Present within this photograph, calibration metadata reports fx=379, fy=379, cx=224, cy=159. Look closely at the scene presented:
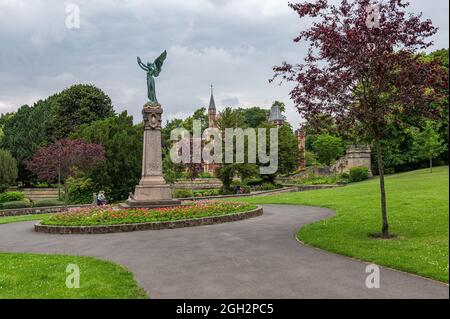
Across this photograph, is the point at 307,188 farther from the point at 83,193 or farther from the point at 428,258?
the point at 428,258

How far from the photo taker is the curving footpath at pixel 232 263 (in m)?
6.94

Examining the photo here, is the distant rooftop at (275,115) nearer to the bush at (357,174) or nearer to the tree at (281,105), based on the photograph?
the tree at (281,105)

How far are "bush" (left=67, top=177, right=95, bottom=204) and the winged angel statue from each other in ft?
55.5

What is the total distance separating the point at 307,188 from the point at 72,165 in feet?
86.1

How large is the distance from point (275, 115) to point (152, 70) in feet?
233

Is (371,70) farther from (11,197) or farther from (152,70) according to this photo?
(11,197)

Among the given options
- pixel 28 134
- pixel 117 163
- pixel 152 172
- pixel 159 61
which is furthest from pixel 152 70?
pixel 28 134

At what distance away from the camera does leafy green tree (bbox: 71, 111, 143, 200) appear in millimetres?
37688

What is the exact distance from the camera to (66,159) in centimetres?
3169

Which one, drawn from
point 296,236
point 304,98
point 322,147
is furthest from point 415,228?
point 322,147

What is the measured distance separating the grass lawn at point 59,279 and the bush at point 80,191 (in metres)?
27.4

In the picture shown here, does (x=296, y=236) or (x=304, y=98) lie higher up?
(x=304, y=98)

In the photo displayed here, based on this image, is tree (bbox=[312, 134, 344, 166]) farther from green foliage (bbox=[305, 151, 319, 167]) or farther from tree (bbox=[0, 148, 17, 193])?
tree (bbox=[0, 148, 17, 193])
